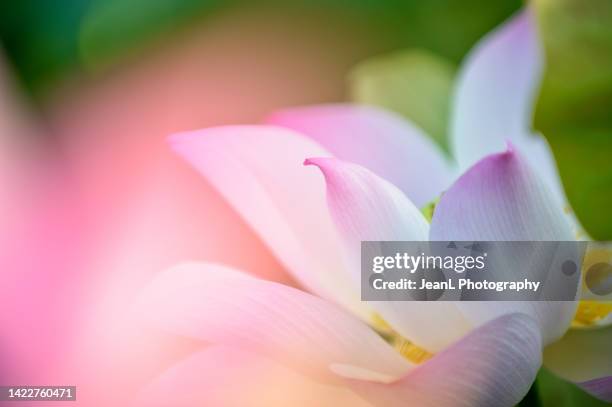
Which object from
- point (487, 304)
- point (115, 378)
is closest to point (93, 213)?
point (115, 378)

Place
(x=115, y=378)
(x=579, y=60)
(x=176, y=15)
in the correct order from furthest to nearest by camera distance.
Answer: (x=176, y=15), (x=579, y=60), (x=115, y=378)

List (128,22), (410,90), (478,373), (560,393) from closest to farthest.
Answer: (478,373) < (560,393) < (410,90) < (128,22)

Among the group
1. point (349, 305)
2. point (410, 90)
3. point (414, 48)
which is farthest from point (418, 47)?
point (349, 305)

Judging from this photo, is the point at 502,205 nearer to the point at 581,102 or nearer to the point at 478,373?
the point at 478,373

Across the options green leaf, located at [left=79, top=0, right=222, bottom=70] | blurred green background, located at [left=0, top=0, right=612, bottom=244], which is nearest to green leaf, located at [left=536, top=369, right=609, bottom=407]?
blurred green background, located at [left=0, top=0, right=612, bottom=244]

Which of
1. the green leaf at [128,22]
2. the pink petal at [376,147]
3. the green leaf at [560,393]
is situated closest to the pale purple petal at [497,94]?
the pink petal at [376,147]

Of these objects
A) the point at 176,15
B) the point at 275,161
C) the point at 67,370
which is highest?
the point at 176,15

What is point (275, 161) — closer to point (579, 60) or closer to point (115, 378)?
point (115, 378)
